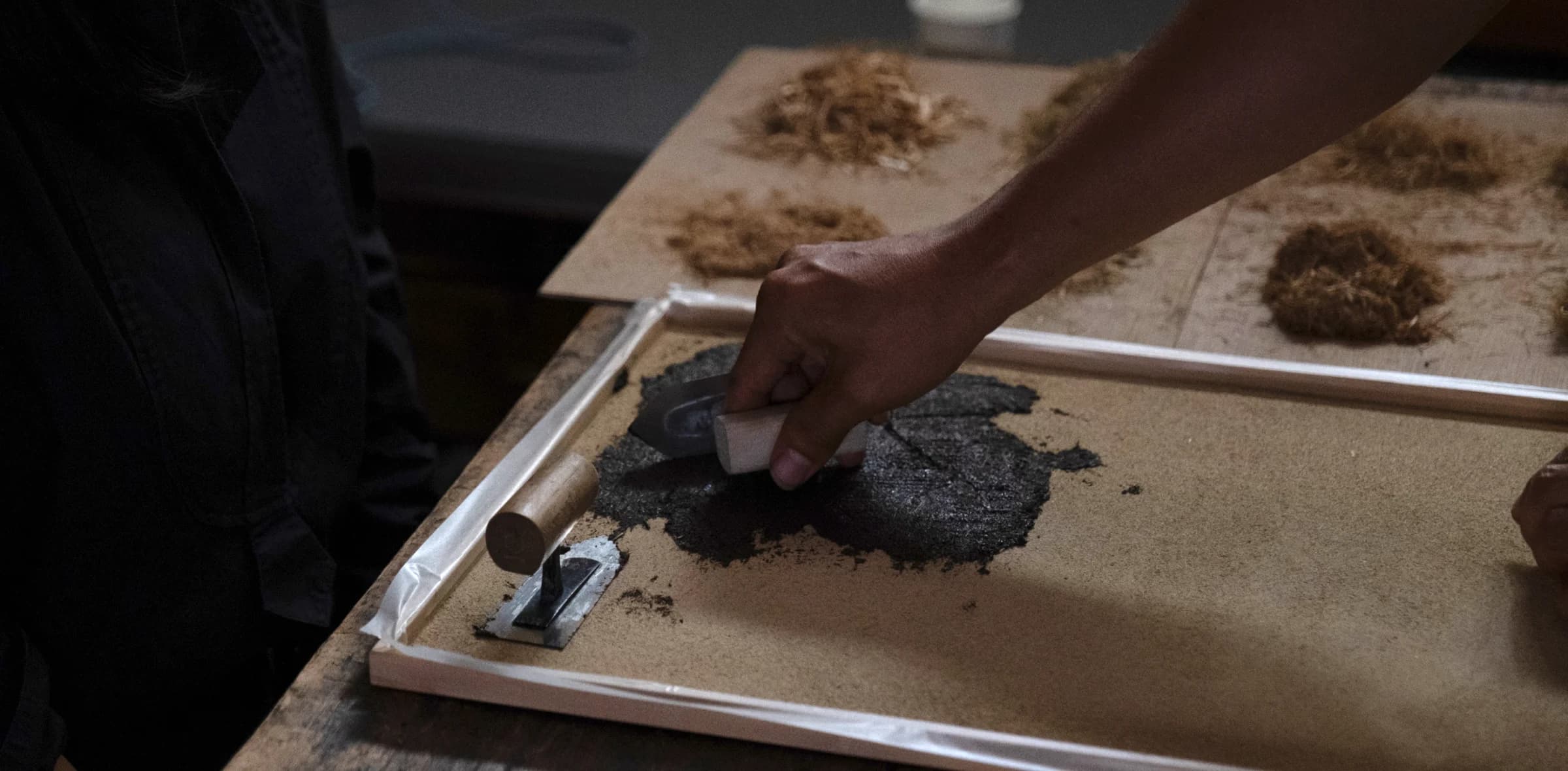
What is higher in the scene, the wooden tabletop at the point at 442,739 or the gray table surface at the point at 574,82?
the wooden tabletop at the point at 442,739

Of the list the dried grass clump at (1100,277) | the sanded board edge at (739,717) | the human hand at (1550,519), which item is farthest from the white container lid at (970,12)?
the sanded board edge at (739,717)

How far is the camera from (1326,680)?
2.58 ft

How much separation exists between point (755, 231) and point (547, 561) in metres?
0.75

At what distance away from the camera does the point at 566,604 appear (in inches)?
33.7

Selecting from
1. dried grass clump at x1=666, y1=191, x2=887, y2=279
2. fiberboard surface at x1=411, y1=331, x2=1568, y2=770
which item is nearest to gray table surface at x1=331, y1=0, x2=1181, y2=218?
dried grass clump at x1=666, y1=191, x2=887, y2=279

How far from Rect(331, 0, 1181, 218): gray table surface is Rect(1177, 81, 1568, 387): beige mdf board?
0.69 metres

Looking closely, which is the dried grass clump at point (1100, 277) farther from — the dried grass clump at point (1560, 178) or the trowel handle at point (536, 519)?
the trowel handle at point (536, 519)

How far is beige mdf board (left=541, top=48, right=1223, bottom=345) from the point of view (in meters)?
1.36

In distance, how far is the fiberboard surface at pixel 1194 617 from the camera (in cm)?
76

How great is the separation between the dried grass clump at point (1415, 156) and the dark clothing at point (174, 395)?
1.26m

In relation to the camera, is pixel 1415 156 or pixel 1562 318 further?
pixel 1415 156

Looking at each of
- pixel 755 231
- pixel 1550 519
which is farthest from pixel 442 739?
pixel 755 231

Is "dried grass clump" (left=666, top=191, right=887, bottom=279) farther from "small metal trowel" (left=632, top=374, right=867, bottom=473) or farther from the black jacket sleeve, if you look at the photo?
the black jacket sleeve

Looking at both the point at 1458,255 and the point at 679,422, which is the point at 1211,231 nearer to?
the point at 1458,255
